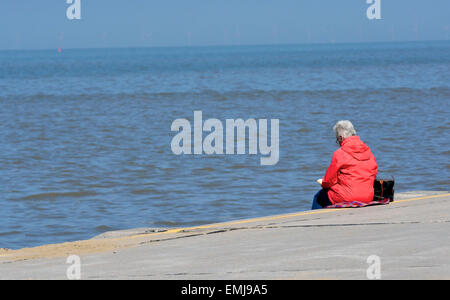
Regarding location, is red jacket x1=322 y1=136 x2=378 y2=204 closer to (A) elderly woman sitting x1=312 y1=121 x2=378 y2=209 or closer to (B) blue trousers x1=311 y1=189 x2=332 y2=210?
(A) elderly woman sitting x1=312 y1=121 x2=378 y2=209

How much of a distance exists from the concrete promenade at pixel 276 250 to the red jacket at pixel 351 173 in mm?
230

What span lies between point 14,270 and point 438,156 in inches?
541

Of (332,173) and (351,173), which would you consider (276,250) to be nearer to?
(332,173)

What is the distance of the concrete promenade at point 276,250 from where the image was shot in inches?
237

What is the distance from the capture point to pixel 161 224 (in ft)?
38.9

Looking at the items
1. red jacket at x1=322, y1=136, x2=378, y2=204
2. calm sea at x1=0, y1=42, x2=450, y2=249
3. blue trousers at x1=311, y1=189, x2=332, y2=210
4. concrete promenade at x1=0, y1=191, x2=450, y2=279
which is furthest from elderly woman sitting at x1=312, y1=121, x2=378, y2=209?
calm sea at x1=0, y1=42, x2=450, y2=249

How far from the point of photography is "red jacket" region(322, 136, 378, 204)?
8.96 meters

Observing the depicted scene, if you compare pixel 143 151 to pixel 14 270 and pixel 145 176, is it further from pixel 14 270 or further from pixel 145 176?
pixel 14 270

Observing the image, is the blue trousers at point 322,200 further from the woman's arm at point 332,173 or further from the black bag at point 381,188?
the black bag at point 381,188

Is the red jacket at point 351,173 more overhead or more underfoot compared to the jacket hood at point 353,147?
more underfoot

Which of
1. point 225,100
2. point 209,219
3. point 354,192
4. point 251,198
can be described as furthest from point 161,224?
point 225,100

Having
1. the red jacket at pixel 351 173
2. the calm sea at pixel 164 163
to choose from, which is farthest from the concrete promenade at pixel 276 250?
the calm sea at pixel 164 163

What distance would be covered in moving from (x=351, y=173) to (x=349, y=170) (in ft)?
0.14

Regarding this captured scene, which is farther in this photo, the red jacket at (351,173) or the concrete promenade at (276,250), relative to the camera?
the red jacket at (351,173)
